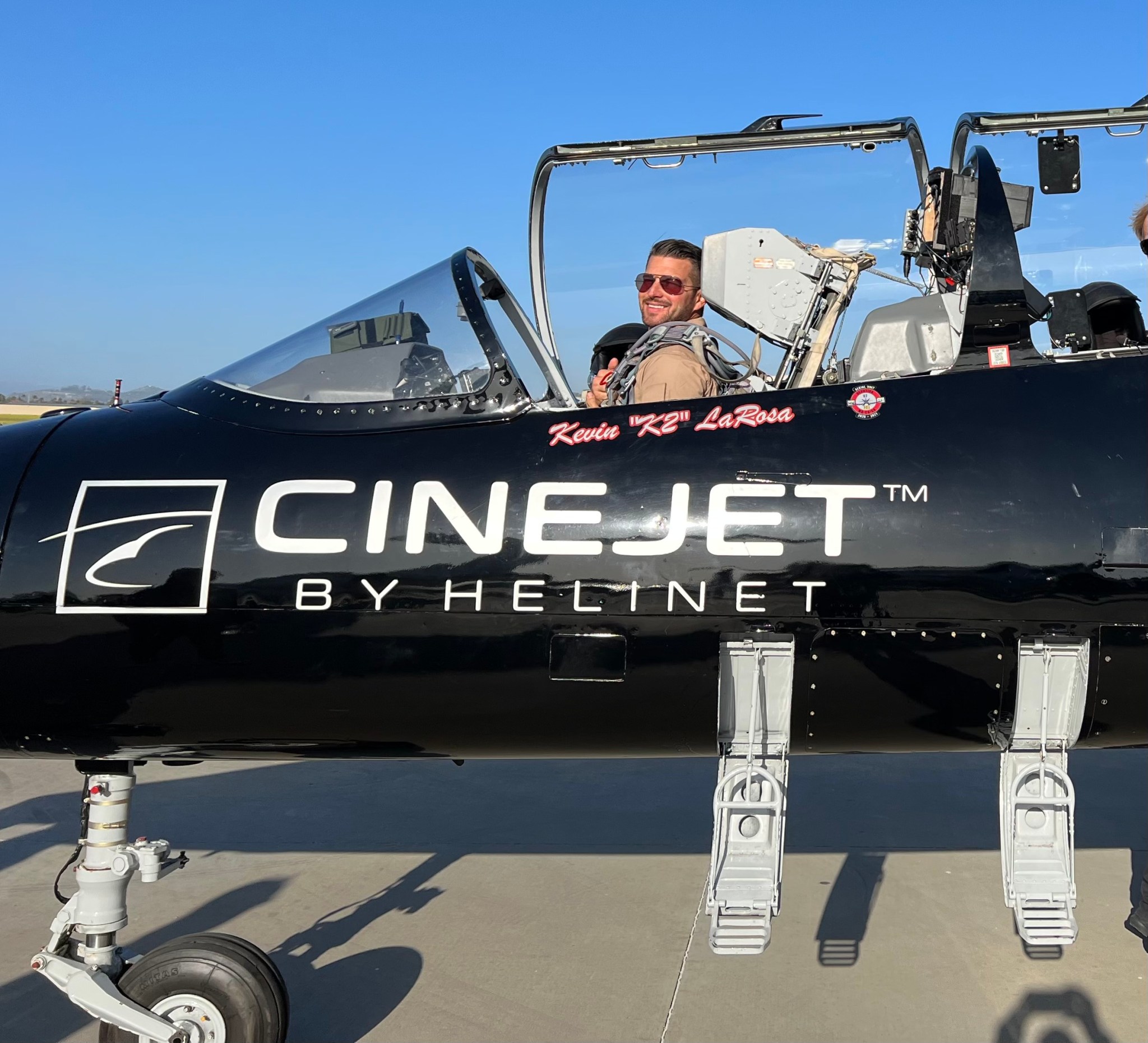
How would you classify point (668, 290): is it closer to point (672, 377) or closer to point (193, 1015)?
point (672, 377)

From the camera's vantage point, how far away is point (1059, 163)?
360cm

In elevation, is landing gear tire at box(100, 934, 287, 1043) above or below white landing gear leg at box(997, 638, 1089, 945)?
below

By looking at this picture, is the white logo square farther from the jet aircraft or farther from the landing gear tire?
the landing gear tire

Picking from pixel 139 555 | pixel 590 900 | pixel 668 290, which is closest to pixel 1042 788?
pixel 668 290

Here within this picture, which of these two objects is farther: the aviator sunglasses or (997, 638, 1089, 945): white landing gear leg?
the aviator sunglasses

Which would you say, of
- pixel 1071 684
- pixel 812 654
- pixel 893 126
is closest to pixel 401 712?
pixel 812 654

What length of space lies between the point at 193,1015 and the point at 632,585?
6.07 ft

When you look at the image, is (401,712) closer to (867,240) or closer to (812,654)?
(812,654)

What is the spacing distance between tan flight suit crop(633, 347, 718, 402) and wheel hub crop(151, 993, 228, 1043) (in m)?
2.23

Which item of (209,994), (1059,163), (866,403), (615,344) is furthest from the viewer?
(615,344)

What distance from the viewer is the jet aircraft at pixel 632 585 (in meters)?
2.73

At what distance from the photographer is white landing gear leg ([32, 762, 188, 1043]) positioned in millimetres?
3049

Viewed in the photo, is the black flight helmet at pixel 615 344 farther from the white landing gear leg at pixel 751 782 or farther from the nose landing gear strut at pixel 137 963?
the nose landing gear strut at pixel 137 963

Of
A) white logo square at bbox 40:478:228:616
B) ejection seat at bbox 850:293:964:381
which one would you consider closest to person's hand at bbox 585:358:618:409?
ejection seat at bbox 850:293:964:381
